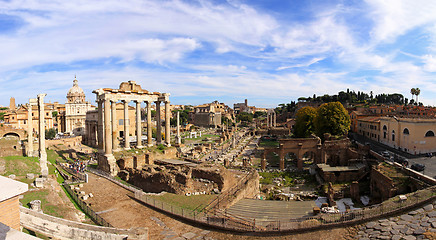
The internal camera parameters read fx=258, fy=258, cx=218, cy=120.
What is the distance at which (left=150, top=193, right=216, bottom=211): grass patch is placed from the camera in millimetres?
16469

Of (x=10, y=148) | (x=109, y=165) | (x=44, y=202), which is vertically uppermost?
(x=10, y=148)

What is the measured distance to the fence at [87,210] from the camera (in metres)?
13.8

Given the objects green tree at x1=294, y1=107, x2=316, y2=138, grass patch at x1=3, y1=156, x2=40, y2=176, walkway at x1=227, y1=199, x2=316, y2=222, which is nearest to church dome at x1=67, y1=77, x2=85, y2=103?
grass patch at x1=3, y1=156, x2=40, y2=176

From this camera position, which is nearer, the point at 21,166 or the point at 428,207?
the point at 428,207

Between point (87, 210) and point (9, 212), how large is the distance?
10627 mm

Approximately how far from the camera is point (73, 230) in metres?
9.12

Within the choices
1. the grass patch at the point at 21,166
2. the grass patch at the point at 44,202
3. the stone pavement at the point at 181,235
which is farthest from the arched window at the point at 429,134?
the grass patch at the point at 21,166

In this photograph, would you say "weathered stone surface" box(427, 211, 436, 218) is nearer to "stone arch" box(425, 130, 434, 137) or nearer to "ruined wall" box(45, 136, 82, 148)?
"stone arch" box(425, 130, 434, 137)

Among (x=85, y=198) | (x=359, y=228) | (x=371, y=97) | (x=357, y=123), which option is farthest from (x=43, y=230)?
(x=371, y=97)

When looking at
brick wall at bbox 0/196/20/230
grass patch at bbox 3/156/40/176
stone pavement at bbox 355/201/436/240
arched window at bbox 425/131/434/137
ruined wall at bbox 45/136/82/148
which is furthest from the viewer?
ruined wall at bbox 45/136/82/148

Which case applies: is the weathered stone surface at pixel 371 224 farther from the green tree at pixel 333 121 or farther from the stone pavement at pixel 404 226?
the green tree at pixel 333 121

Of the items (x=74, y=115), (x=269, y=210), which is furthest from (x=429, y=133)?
(x=74, y=115)

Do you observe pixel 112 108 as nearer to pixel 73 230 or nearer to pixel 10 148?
pixel 10 148

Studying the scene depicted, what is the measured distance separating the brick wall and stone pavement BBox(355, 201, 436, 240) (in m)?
12.9
